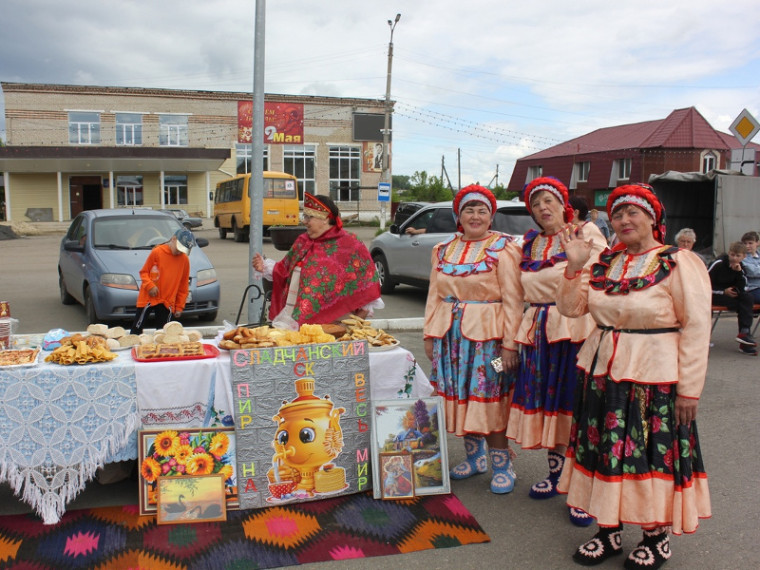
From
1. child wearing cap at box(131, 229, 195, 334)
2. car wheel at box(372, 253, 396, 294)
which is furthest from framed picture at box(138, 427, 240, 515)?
car wheel at box(372, 253, 396, 294)

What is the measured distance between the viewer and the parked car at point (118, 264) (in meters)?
8.50

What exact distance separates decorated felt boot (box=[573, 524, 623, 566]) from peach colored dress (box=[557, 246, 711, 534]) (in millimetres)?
231

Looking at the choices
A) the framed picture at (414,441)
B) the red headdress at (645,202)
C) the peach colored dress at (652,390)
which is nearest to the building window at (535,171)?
the framed picture at (414,441)

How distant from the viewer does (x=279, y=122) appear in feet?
140

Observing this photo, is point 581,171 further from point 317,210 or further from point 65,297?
point 317,210

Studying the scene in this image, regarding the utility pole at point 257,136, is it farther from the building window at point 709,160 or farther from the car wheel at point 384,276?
the building window at point 709,160

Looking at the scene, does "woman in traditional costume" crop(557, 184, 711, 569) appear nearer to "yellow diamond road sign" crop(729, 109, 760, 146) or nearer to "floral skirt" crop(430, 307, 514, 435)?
"floral skirt" crop(430, 307, 514, 435)

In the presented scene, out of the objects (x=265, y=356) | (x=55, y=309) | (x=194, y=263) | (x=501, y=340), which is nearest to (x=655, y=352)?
(x=501, y=340)

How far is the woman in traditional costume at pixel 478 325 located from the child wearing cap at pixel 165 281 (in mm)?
3173

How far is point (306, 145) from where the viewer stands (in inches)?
1737

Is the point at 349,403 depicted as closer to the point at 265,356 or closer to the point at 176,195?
the point at 265,356

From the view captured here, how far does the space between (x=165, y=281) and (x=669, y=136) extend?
1462 inches

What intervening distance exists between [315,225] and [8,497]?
8.52 ft

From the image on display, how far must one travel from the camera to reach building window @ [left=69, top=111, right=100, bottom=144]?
41.3 meters
